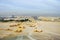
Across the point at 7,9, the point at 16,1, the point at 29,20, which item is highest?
the point at 16,1

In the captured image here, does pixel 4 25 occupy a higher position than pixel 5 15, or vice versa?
pixel 5 15

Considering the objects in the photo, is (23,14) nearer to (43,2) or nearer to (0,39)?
(43,2)

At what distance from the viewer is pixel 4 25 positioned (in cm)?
211

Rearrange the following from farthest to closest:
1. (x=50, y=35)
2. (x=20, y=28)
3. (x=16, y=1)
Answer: (x=16, y=1) → (x=20, y=28) → (x=50, y=35)

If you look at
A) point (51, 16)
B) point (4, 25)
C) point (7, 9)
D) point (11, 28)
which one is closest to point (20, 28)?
point (11, 28)

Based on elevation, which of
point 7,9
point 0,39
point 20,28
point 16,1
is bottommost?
point 0,39

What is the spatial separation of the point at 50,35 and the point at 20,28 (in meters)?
0.58

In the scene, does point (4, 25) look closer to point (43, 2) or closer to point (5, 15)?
point (5, 15)

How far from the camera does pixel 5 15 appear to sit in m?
2.19

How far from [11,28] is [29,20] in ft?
1.29

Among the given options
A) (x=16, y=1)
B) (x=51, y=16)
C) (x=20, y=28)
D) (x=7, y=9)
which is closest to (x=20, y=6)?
(x=16, y=1)

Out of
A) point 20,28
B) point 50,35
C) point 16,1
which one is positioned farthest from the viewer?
point 16,1

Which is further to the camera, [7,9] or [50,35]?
[7,9]

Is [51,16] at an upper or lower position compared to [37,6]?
lower
